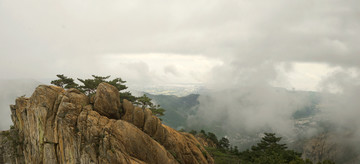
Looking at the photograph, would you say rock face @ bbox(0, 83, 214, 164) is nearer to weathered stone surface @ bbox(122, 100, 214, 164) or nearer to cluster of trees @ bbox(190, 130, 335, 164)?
weathered stone surface @ bbox(122, 100, 214, 164)

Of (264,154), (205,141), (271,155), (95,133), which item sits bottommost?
(205,141)

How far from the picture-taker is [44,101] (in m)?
30.4

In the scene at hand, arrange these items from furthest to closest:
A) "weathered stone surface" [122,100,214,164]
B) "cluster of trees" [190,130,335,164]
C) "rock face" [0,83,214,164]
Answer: "cluster of trees" [190,130,335,164]
"weathered stone surface" [122,100,214,164]
"rock face" [0,83,214,164]

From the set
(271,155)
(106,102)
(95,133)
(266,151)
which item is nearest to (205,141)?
Result: (266,151)

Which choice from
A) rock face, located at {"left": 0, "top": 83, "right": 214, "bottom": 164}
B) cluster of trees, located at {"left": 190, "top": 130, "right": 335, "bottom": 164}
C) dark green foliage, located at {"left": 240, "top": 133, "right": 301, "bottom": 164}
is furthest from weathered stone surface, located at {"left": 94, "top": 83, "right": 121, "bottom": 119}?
dark green foliage, located at {"left": 240, "top": 133, "right": 301, "bottom": 164}

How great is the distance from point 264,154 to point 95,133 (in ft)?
260

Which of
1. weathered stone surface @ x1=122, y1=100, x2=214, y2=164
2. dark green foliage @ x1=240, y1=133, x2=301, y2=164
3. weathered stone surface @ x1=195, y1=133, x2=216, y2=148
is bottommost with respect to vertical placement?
weathered stone surface @ x1=195, y1=133, x2=216, y2=148

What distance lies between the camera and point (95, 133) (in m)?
25.0

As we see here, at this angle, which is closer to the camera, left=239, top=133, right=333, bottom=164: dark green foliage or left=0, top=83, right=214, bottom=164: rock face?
left=0, top=83, right=214, bottom=164: rock face

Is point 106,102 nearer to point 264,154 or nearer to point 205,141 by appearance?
point 264,154

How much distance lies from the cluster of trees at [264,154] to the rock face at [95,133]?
2606cm

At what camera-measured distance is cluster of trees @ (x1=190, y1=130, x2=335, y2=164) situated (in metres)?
60.6

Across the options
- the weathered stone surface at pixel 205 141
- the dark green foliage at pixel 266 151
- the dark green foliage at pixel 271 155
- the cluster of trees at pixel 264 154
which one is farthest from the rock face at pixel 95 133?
the weathered stone surface at pixel 205 141

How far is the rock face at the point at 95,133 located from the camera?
24875 mm
